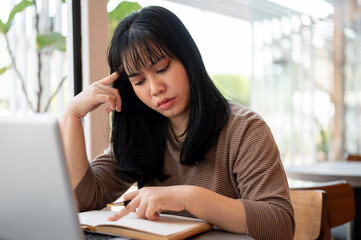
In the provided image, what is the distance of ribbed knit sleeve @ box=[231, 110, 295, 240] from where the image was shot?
3.35ft

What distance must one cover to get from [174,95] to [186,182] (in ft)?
0.89

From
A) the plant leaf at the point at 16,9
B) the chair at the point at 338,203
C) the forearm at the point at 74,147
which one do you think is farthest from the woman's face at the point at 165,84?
→ the plant leaf at the point at 16,9

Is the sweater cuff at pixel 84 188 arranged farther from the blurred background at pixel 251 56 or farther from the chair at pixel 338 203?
the chair at pixel 338 203

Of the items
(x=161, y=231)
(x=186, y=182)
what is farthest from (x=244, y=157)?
(x=161, y=231)

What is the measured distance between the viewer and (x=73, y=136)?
4.17 ft

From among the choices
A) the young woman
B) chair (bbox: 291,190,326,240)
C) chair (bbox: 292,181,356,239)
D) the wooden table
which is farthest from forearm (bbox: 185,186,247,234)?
the wooden table

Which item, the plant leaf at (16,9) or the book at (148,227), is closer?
the book at (148,227)

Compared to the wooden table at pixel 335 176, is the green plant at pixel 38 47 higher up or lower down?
higher up

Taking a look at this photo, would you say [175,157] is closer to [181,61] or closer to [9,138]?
[181,61]

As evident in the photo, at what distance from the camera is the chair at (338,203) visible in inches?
65.7

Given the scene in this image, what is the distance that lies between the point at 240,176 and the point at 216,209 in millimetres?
207

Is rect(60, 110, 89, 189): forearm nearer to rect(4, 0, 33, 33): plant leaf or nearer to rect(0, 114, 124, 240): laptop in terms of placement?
rect(0, 114, 124, 240): laptop

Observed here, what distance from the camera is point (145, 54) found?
47.5 inches

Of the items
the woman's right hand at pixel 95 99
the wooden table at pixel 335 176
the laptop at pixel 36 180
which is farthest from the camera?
the wooden table at pixel 335 176
